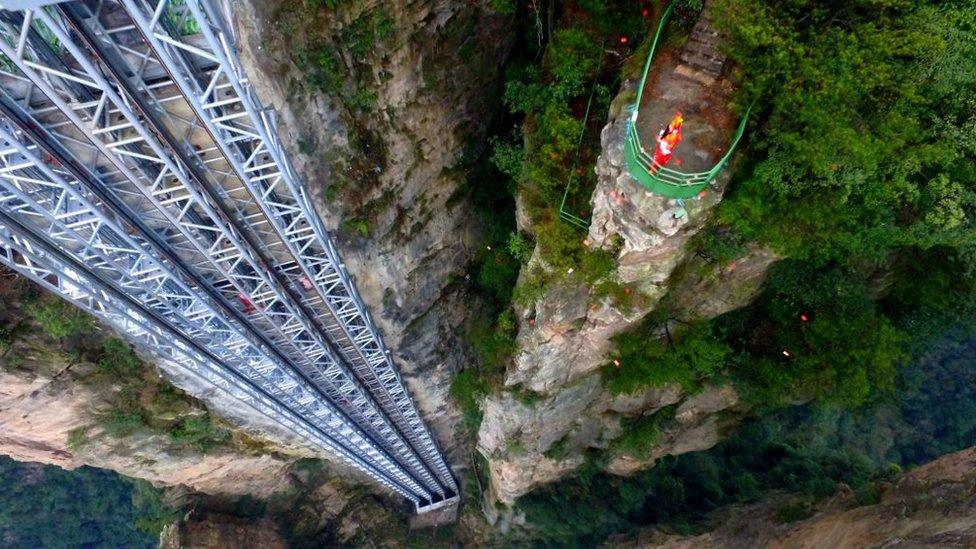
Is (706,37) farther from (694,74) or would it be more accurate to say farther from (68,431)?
(68,431)

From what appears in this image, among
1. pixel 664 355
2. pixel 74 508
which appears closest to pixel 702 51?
pixel 664 355

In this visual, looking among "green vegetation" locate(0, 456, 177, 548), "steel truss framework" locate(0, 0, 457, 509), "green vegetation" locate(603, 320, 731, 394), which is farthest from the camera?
"green vegetation" locate(0, 456, 177, 548)

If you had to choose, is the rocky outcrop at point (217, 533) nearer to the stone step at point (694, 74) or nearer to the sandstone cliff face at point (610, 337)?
the sandstone cliff face at point (610, 337)

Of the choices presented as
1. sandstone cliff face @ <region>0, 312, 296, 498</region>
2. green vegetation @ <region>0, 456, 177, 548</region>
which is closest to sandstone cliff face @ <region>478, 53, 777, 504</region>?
sandstone cliff face @ <region>0, 312, 296, 498</region>

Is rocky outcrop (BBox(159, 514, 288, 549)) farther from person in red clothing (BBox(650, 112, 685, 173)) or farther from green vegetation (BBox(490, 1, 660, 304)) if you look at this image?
person in red clothing (BBox(650, 112, 685, 173))

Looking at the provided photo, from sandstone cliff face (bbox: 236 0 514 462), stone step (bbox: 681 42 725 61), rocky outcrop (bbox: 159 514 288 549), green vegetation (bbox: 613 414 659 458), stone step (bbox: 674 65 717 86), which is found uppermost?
sandstone cliff face (bbox: 236 0 514 462)

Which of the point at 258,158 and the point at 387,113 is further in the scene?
the point at 387,113

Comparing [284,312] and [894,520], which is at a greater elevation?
[284,312]
